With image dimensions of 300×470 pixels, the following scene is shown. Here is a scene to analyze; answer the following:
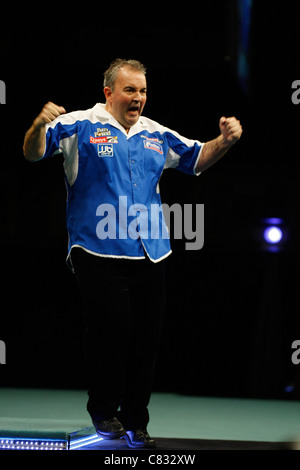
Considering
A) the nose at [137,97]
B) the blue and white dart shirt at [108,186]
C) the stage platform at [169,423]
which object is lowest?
the stage platform at [169,423]

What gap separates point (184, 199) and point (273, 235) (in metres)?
0.74

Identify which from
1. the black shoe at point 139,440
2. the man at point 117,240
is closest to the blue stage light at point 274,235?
the man at point 117,240

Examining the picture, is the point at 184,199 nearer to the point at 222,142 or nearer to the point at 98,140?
the point at 222,142

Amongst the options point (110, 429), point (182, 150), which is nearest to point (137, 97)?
point (182, 150)

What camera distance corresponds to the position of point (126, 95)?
3.05 metres

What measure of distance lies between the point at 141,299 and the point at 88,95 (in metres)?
2.78

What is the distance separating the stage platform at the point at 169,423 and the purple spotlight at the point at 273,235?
3.78ft

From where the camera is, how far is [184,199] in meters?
5.62

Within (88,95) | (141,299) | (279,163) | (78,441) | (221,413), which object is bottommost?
(221,413)

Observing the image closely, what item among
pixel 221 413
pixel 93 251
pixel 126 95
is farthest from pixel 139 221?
pixel 221 413

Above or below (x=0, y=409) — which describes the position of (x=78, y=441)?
above

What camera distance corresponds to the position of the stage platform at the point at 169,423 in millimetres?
2900

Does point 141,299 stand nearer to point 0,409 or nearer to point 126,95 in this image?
point 126,95

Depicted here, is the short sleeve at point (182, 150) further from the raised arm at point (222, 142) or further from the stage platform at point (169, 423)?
the stage platform at point (169, 423)
